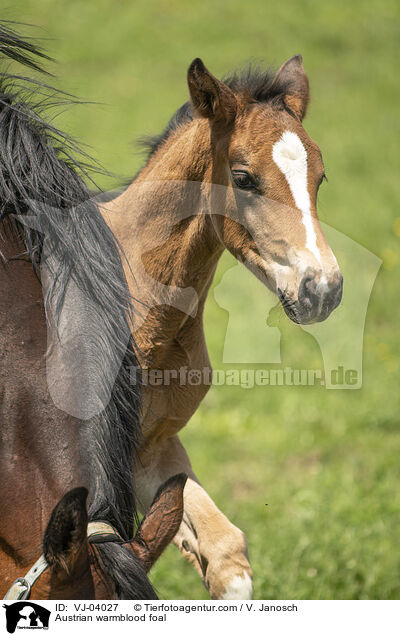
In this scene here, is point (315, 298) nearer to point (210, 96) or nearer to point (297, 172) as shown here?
point (297, 172)

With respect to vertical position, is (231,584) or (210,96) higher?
(210,96)

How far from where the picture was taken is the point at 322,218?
19.0 feet

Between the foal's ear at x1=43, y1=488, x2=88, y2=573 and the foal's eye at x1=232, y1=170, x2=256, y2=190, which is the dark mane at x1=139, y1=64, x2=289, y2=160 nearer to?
the foal's eye at x1=232, y1=170, x2=256, y2=190

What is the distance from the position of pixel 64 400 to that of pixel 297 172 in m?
0.97

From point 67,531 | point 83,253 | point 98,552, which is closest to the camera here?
point 67,531

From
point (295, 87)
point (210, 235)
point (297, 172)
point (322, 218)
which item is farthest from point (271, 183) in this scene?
point (322, 218)

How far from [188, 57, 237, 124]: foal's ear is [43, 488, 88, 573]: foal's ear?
135 centimetres

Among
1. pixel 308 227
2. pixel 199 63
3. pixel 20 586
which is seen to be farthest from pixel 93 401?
pixel 199 63

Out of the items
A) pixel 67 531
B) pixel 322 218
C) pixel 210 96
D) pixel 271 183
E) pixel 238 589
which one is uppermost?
pixel 210 96

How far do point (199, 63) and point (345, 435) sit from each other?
3824mm

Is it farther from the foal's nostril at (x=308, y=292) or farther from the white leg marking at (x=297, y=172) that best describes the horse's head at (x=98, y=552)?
the white leg marking at (x=297, y=172)

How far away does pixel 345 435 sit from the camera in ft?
18.2

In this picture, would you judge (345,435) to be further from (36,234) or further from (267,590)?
(36,234)

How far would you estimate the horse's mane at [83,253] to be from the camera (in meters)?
1.70
